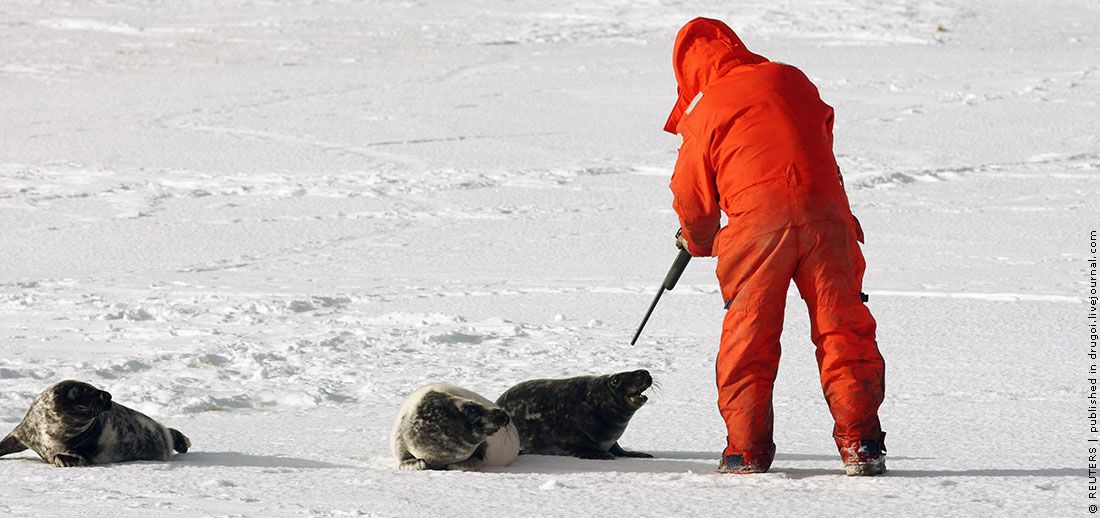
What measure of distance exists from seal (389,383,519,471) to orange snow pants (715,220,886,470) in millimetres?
697

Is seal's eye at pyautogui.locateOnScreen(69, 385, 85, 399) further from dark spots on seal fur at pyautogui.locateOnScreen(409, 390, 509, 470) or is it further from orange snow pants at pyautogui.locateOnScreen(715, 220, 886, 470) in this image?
orange snow pants at pyautogui.locateOnScreen(715, 220, 886, 470)

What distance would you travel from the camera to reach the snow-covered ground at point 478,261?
3.75 meters

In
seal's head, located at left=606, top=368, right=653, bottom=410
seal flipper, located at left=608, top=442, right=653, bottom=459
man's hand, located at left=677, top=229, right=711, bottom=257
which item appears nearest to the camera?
man's hand, located at left=677, top=229, right=711, bottom=257

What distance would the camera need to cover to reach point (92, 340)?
20.0 feet

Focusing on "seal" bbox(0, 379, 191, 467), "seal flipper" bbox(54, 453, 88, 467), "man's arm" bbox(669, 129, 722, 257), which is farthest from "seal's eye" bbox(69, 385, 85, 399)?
"man's arm" bbox(669, 129, 722, 257)

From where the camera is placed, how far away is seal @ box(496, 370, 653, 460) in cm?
431

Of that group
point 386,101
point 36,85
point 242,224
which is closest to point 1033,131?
point 386,101

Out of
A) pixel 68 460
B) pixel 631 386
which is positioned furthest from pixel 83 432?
pixel 631 386

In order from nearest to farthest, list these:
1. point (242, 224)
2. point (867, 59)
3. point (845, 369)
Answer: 1. point (845, 369)
2. point (242, 224)
3. point (867, 59)

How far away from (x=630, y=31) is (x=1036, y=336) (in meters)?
13.6

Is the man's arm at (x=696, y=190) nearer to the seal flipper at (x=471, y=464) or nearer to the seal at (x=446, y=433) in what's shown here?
the seal at (x=446, y=433)

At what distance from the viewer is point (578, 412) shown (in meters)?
4.38

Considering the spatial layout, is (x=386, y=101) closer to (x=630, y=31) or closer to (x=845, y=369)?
(x=630, y=31)

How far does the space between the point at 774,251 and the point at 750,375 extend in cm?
35
